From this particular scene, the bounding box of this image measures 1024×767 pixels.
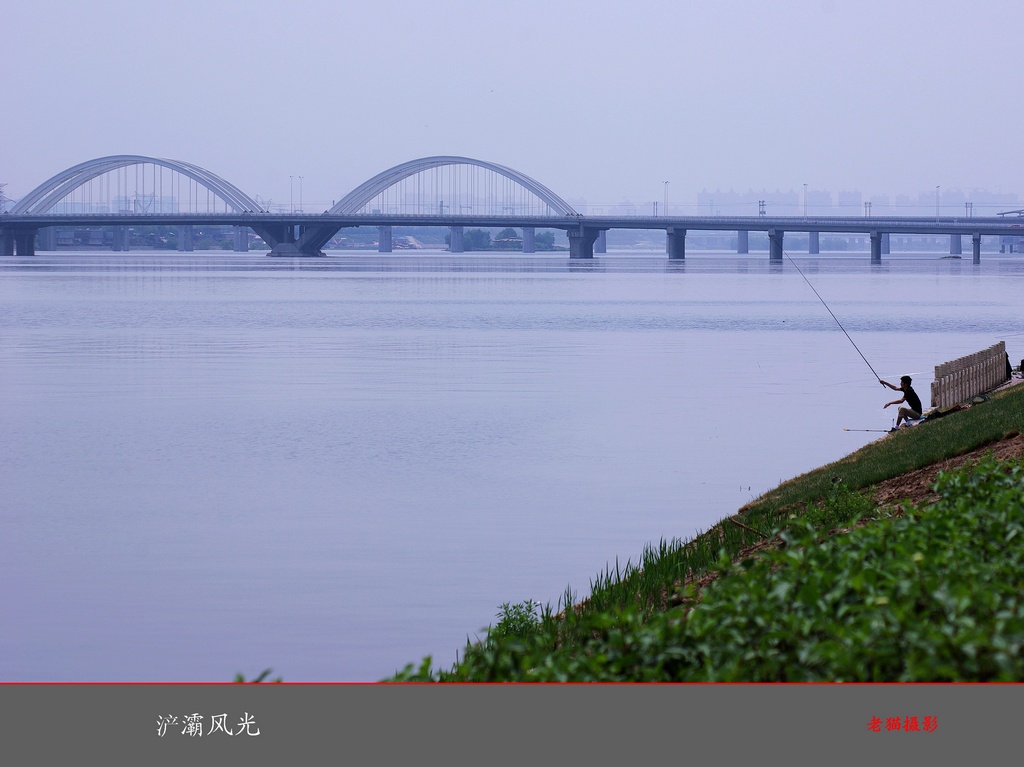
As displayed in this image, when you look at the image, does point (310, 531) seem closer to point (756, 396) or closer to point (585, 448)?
point (585, 448)

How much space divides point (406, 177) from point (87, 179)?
39905mm

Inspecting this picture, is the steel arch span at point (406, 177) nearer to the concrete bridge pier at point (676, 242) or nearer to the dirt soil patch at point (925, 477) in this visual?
the concrete bridge pier at point (676, 242)

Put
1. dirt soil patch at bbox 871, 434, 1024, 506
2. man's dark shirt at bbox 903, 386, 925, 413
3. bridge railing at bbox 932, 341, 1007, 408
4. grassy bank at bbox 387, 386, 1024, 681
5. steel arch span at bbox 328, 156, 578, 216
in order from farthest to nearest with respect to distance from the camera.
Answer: steel arch span at bbox 328, 156, 578, 216
bridge railing at bbox 932, 341, 1007, 408
man's dark shirt at bbox 903, 386, 925, 413
dirt soil patch at bbox 871, 434, 1024, 506
grassy bank at bbox 387, 386, 1024, 681

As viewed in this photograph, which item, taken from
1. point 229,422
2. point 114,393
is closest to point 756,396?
point 229,422

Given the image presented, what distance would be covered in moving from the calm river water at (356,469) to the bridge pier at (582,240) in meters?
123

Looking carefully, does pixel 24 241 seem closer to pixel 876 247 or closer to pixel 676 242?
pixel 676 242

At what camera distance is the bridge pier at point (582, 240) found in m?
169

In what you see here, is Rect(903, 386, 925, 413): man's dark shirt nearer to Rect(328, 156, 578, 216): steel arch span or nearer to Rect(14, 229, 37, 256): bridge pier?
Rect(328, 156, 578, 216): steel arch span

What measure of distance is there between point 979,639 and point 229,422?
18575 mm

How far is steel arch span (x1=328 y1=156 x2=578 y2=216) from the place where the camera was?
546 feet

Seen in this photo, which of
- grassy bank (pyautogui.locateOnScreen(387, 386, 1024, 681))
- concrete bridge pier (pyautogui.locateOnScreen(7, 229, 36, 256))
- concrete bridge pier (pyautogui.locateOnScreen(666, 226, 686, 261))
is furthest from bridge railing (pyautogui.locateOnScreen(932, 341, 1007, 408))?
concrete bridge pier (pyautogui.locateOnScreen(7, 229, 36, 256))

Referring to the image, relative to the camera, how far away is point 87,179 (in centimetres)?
17138

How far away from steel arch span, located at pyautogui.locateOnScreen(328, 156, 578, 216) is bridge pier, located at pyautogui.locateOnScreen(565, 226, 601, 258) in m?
3.83

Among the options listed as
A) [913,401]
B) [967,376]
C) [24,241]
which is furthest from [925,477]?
[24,241]
